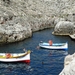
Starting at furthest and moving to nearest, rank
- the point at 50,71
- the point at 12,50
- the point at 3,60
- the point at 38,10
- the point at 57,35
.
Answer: the point at 38,10, the point at 57,35, the point at 12,50, the point at 3,60, the point at 50,71

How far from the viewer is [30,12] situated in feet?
521

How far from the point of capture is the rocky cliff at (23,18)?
9519 cm

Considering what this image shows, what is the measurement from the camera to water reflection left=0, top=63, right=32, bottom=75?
5144 centimetres

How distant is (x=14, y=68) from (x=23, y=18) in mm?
69953

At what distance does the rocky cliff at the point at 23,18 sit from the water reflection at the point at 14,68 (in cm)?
3273

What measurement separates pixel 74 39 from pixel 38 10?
80.7 m

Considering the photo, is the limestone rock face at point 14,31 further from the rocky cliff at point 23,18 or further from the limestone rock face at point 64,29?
the limestone rock face at point 64,29

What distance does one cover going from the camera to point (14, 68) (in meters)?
54.8

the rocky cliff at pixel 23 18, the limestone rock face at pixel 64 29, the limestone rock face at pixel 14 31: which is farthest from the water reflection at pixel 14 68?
the limestone rock face at pixel 64 29

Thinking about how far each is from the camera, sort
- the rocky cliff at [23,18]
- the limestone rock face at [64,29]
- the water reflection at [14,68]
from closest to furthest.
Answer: the water reflection at [14,68]
the rocky cliff at [23,18]
the limestone rock face at [64,29]

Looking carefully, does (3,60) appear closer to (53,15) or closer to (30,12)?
(30,12)

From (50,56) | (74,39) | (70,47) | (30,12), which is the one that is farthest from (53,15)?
(50,56)

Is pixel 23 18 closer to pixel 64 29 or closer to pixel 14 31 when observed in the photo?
pixel 64 29

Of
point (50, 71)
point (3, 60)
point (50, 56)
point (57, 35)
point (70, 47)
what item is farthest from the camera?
point (57, 35)
